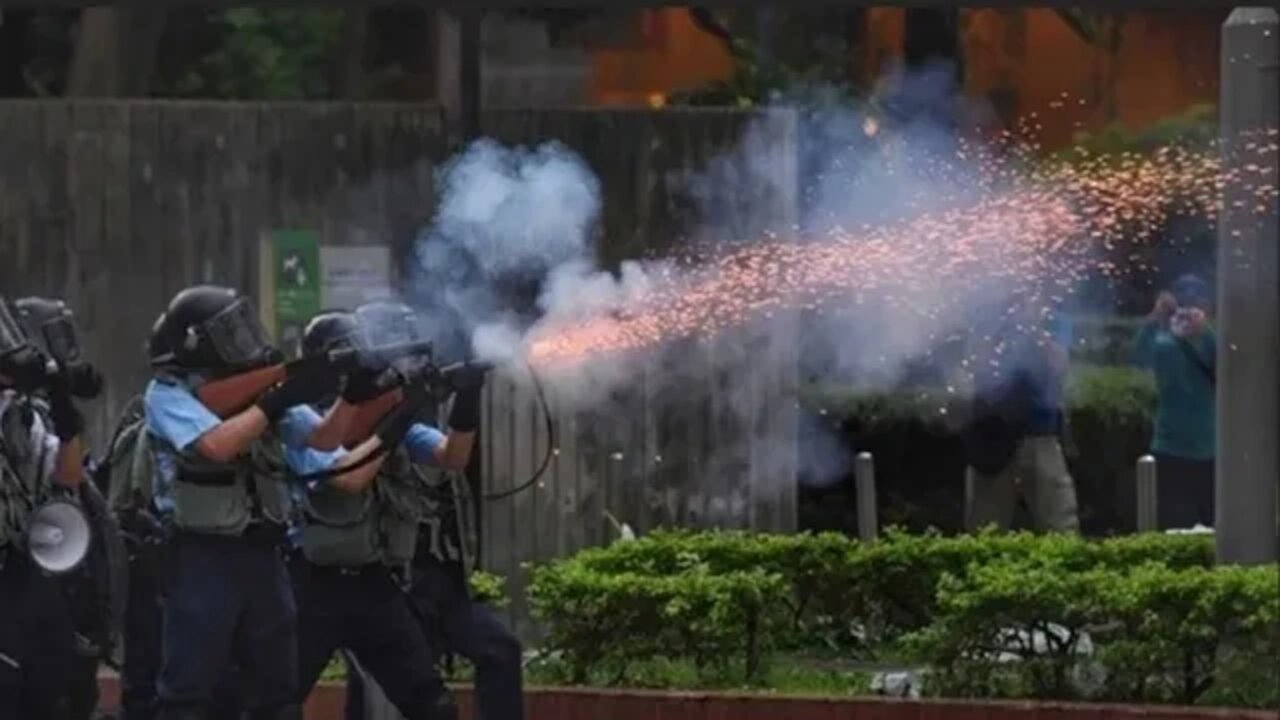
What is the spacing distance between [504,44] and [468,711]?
6.68 ft

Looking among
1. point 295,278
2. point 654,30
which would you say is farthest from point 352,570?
point 654,30

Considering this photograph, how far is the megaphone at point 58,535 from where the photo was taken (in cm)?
746

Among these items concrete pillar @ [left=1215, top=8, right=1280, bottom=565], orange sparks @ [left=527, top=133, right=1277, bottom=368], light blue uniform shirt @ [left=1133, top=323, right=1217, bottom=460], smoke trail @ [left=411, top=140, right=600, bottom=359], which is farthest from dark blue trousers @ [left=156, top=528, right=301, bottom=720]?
light blue uniform shirt @ [left=1133, top=323, right=1217, bottom=460]

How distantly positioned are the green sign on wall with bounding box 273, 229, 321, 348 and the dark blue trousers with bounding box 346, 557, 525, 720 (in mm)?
735

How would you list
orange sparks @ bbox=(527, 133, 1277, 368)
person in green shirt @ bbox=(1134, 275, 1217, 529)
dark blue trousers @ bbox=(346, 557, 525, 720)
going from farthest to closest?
person in green shirt @ bbox=(1134, 275, 1217, 529) < orange sparks @ bbox=(527, 133, 1277, 368) < dark blue trousers @ bbox=(346, 557, 525, 720)

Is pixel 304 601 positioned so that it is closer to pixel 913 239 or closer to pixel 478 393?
pixel 478 393

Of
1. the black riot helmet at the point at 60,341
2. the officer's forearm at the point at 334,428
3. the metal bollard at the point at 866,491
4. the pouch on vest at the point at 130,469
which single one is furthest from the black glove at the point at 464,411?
the metal bollard at the point at 866,491

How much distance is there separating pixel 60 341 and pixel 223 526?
2.92ft

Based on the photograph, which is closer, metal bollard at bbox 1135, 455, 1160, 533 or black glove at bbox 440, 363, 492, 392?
black glove at bbox 440, 363, 492, 392

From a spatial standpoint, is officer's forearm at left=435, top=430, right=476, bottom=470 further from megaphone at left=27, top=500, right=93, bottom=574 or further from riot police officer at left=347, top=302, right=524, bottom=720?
megaphone at left=27, top=500, right=93, bottom=574

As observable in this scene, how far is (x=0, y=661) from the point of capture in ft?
24.4

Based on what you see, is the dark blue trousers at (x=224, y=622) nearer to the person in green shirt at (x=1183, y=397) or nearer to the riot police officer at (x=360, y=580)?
the riot police officer at (x=360, y=580)

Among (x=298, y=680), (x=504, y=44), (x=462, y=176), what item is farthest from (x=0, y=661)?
(x=504, y=44)

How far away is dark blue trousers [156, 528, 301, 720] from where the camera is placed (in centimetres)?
714
